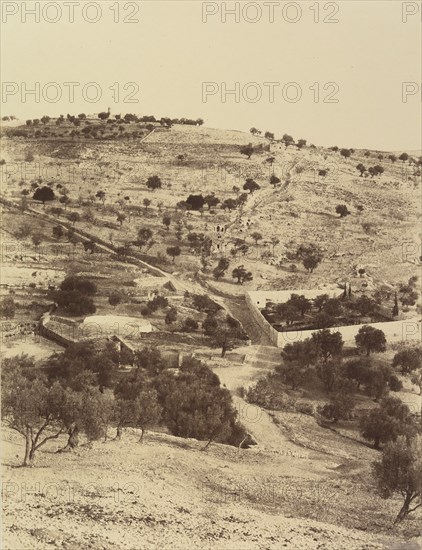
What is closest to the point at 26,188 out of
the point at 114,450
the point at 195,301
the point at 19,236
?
the point at 19,236

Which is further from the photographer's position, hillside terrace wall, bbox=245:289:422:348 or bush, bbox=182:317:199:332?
bush, bbox=182:317:199:332

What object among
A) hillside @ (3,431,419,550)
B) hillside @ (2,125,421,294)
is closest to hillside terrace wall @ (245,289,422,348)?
Result: hillside @ (2,125,421,294)

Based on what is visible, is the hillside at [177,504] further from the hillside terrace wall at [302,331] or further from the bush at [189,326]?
the bush at [189,326]

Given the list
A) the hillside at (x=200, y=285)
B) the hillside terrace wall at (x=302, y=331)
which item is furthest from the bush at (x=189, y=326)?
the hillside terrace wall at (x=302, y=331)

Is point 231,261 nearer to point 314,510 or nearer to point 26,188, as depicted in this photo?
point 26,188

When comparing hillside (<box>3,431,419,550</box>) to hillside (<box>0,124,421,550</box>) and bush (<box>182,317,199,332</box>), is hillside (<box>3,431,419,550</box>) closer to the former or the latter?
hillside (<box>0,124,421,550</box>)

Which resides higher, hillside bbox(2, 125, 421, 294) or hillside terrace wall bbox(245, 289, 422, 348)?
hillside bbox(2, 125, 421, 294)

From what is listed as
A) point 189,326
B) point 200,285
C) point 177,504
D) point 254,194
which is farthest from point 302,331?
point 254,194

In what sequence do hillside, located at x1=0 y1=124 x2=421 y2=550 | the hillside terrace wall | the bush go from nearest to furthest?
1. hillside, located at x1=0 y1=124 x2=421 y2=550
2. the hillside terrace wall
3. the bush

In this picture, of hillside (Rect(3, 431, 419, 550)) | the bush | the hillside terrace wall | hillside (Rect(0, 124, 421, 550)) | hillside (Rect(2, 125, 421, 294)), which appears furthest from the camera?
hillside (Rect(2, 125, 421, 294))
